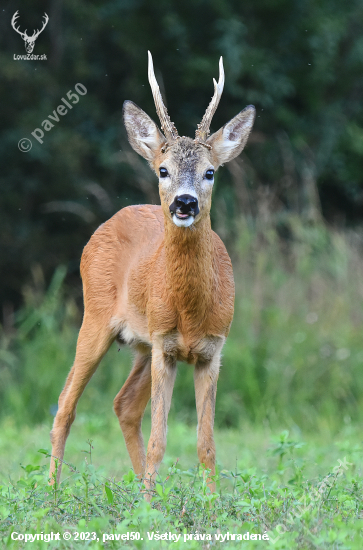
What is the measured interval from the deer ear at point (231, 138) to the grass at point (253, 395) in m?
1.62

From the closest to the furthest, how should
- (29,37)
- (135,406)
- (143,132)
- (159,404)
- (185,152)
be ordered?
(185,152) < (159,404) < (143,132) < (135,406) < (29,37)

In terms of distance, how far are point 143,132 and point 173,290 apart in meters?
0.98

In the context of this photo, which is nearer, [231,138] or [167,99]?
[231,138]

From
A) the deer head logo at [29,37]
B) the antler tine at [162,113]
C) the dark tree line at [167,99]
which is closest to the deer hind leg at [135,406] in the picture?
the antler tine at [162,113]

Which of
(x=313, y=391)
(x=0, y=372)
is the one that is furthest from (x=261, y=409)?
(x=0, y=372)

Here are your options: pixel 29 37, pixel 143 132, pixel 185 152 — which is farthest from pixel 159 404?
pixel 29 37

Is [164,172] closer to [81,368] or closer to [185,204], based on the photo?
[185,204]

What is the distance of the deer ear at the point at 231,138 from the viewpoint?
4812mm

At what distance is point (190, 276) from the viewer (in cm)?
456

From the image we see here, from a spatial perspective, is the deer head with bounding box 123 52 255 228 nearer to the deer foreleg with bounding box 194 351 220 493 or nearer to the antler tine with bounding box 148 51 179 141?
the antler tine with bounding box 148 51 179 141

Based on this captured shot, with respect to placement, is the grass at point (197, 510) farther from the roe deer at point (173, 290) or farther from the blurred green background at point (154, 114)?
the blurred green background at point (154, 114)

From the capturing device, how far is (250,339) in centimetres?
879

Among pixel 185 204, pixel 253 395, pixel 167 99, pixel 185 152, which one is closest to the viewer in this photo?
pixel 185 204

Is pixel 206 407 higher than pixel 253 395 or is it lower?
higher
